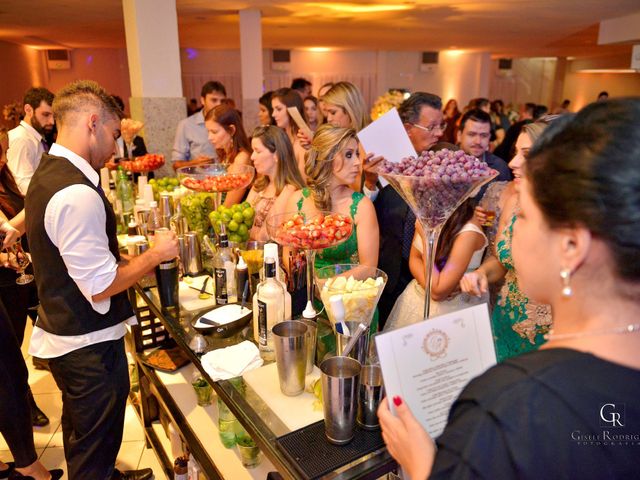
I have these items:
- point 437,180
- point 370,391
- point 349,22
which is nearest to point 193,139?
point 437,180

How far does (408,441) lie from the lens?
2.89 ft

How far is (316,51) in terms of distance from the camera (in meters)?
14.1

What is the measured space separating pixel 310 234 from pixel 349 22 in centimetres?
788

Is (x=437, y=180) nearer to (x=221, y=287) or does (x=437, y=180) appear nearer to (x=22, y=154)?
(x=221, y=287)

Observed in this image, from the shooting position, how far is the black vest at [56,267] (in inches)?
68.3

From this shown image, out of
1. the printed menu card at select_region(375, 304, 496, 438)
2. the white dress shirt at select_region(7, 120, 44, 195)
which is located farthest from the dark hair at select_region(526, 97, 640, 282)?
the white dress shirt at select_region(7, 120, 44, 195)

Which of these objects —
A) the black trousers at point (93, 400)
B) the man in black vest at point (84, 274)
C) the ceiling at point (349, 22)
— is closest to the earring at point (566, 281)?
the man in black vest at point (84, 274)

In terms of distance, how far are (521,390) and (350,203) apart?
5.69ft

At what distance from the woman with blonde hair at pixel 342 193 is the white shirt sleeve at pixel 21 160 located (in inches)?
94.6

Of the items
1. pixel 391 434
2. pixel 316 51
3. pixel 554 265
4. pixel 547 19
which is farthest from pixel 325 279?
pixel 316 51

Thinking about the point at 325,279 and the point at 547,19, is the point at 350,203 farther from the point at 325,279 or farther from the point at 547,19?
the point at 547,19

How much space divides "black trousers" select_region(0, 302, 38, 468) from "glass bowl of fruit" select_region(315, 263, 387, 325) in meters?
1.59

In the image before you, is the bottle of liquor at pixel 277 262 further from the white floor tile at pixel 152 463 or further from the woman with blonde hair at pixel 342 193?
the white floor tile at pixel 152 463

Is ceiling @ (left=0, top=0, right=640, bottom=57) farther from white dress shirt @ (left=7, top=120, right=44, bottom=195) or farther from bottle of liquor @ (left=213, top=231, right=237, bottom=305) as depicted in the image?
bottle of liquor @ (left=213, top=231, right=237, bottom=305)
